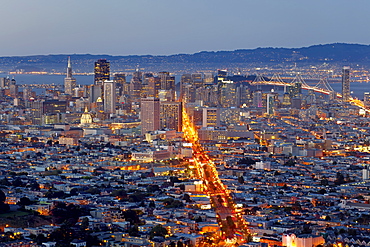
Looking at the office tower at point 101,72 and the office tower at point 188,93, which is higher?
the office tower at point 101,72

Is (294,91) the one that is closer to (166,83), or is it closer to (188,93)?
(188,93)

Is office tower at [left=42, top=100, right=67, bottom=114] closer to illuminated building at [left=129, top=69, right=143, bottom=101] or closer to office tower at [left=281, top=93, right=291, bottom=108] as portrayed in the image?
illuminated building at [left=129, top=69, right=143, bottom=101]

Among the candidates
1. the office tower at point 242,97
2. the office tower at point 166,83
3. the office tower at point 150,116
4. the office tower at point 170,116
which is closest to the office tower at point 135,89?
the office tower at point 166,83

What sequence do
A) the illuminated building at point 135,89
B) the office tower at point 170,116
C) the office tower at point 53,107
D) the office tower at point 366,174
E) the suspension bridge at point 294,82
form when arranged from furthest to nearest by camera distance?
the suspension bridge at point 294,82 < the illuminated building at point 135,89 < the office tower at point 53,107 < the office tower at point 170,116 < the office tower at point 366,174

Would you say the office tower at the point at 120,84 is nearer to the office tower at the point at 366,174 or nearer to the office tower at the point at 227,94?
the office tower at the point at 227,94

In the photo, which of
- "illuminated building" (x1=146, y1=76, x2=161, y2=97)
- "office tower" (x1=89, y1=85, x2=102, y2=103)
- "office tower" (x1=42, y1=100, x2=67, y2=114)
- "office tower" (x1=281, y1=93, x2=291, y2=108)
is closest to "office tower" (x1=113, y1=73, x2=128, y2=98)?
"illuminated building" (x1=146, y1=76, x2=161, y2=97)
